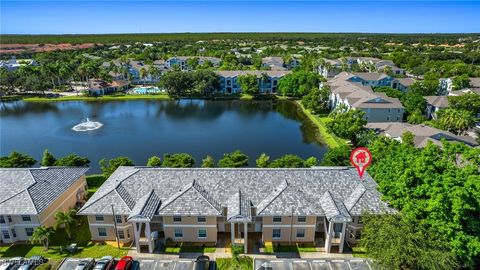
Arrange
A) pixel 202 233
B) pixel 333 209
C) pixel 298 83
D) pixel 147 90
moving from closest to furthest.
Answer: pixel 333 209
pixel 202 233
pixel 298 83
pixel 147 90

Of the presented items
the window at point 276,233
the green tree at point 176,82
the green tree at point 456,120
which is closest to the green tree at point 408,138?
the green tree at point 456,120

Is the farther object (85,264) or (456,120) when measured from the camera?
(456,120)

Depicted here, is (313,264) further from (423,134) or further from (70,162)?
(70,162)

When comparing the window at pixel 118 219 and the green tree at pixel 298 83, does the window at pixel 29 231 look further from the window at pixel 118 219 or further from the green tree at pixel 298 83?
the green tree at pixel 298 83

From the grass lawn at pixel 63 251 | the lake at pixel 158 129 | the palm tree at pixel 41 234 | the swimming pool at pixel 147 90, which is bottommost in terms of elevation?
the lake at pixel 158 129

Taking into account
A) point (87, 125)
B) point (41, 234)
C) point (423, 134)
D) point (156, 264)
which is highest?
point (423, 134)

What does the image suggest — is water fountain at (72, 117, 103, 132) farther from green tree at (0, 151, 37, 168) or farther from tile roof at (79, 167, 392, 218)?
tile roof at (79, 167, 392, 218)

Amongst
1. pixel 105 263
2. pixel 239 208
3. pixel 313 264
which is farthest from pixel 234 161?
pixel 105 263
